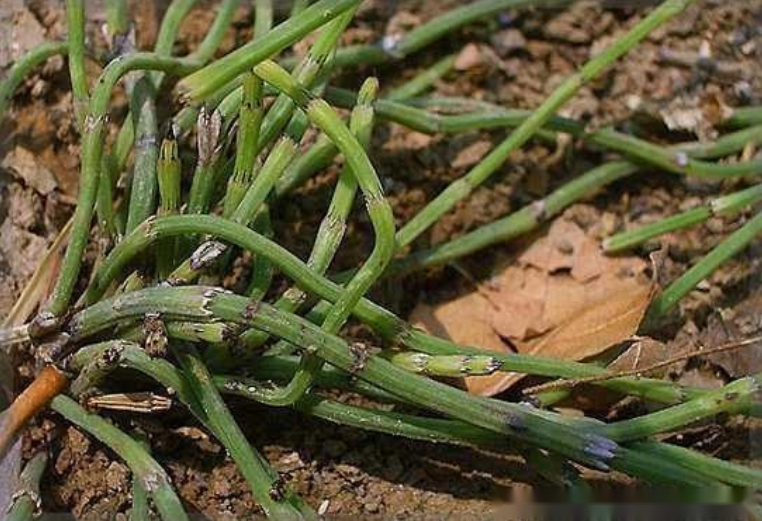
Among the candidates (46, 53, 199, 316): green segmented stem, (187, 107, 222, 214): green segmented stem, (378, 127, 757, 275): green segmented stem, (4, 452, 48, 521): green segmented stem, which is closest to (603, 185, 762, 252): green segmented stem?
(378, 127, 757, 275): green segmented stem

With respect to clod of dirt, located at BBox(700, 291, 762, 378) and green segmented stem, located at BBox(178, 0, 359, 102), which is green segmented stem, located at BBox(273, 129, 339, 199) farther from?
clod of dirt, located at BBox(700, 291, 762, 378)

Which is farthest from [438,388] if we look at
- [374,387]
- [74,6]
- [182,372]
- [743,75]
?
[743,75]

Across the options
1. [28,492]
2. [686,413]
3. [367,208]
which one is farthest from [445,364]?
[28,492]

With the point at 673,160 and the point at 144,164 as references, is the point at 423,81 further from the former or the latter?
the point at 144,164

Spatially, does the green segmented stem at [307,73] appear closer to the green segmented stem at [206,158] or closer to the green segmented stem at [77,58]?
the green segmented stem at [206,158]

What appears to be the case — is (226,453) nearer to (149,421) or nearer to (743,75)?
(149,421)
